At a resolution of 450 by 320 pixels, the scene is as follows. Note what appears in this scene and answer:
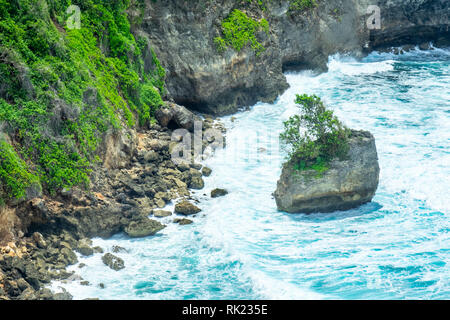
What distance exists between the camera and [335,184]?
2181 cm

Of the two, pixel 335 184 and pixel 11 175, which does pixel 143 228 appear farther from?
pixel 335 184

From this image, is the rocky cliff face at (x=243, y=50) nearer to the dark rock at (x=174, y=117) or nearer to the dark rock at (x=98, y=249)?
the dark rock at (x=174, y=117)

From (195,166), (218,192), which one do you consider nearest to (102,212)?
(218,192)

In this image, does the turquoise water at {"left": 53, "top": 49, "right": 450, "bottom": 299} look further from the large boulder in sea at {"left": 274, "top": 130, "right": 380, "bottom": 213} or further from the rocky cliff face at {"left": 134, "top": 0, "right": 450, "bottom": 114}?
the rocky cliff face at {"left": 134, "top": 0, "right": 450, "bottom": 114}

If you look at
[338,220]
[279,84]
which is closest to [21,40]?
[338,220]

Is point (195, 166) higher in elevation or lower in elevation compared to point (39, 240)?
lower

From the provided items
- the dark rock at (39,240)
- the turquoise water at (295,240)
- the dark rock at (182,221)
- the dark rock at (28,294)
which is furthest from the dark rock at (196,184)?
the dark rock at (28,294)

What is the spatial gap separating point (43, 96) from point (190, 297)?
864 centimetres

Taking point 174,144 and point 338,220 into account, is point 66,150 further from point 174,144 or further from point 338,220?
point 338,220

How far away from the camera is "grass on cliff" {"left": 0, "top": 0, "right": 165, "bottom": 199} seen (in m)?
19.2

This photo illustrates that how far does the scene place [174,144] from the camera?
86.5 feet

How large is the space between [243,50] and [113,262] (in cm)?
1828

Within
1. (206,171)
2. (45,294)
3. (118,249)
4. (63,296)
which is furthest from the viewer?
(206,171)

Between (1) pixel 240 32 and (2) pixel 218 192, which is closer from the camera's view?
(2) pixel 218 192
